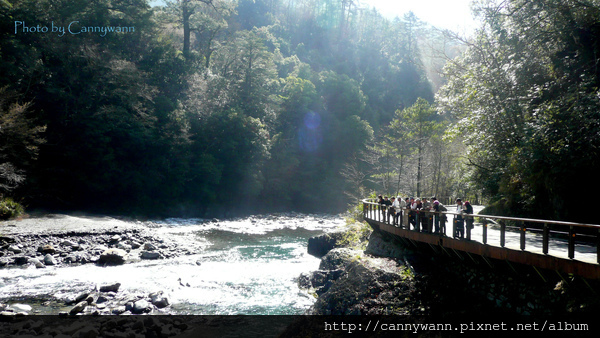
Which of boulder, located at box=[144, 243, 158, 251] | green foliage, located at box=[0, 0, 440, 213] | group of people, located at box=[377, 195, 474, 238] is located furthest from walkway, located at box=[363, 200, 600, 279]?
green foliage, located at box=[0, 0, 440, 213]

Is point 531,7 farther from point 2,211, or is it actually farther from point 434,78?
point 434,78

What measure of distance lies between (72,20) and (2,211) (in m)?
19.9

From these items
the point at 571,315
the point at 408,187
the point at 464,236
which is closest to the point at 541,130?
the point at 464,236

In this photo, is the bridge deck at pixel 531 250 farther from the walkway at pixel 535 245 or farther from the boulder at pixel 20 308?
the boulder at pixel 20 308

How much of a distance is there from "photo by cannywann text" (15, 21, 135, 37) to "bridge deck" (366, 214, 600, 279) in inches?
1315

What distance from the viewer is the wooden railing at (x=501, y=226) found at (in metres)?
7.06

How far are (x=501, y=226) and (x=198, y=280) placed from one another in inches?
451

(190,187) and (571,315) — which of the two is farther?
(190,187)

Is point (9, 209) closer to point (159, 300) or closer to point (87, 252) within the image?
point (87, 252)

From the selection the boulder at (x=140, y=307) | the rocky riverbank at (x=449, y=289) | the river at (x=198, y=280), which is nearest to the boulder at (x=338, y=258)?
the river at (x=198, y=280)

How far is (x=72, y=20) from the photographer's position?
31.8 meters

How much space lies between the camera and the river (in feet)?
38.9

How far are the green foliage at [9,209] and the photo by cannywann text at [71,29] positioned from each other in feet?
49.9

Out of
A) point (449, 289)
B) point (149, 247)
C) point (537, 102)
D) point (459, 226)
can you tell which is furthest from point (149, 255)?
point (537, 102)
